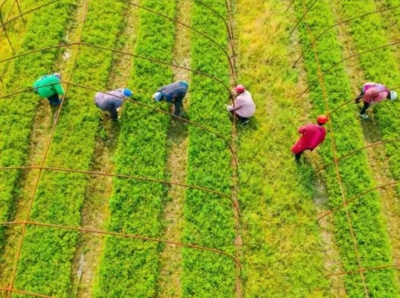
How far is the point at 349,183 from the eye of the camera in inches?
386

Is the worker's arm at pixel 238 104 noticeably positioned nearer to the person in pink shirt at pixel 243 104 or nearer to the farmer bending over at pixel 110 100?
the person in pink shirt at pixel 243 104

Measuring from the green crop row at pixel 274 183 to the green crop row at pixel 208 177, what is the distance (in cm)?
45

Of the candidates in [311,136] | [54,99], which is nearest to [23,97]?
[54,99]

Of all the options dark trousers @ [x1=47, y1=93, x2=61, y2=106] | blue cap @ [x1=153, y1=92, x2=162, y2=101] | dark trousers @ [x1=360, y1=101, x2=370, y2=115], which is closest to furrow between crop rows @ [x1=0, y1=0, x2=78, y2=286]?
dark trousers @ [x1=47, y1=93, x2=61, y2=106]

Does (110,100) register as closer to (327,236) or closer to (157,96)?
(157,96)

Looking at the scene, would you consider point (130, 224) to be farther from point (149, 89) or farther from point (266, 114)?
point (266, 114)

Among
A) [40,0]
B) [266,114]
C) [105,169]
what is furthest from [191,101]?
[40,0]

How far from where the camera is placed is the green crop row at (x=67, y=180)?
8.30m

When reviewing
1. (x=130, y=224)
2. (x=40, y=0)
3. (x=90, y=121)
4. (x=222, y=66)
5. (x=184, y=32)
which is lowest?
(x=130, y=224)

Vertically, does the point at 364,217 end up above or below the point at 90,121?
below

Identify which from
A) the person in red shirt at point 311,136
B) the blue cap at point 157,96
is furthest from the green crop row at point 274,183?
the blue cap at point 157,96

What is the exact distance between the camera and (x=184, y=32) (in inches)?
476

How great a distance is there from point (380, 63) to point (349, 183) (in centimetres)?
436

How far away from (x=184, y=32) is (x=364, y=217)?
7.55 m
